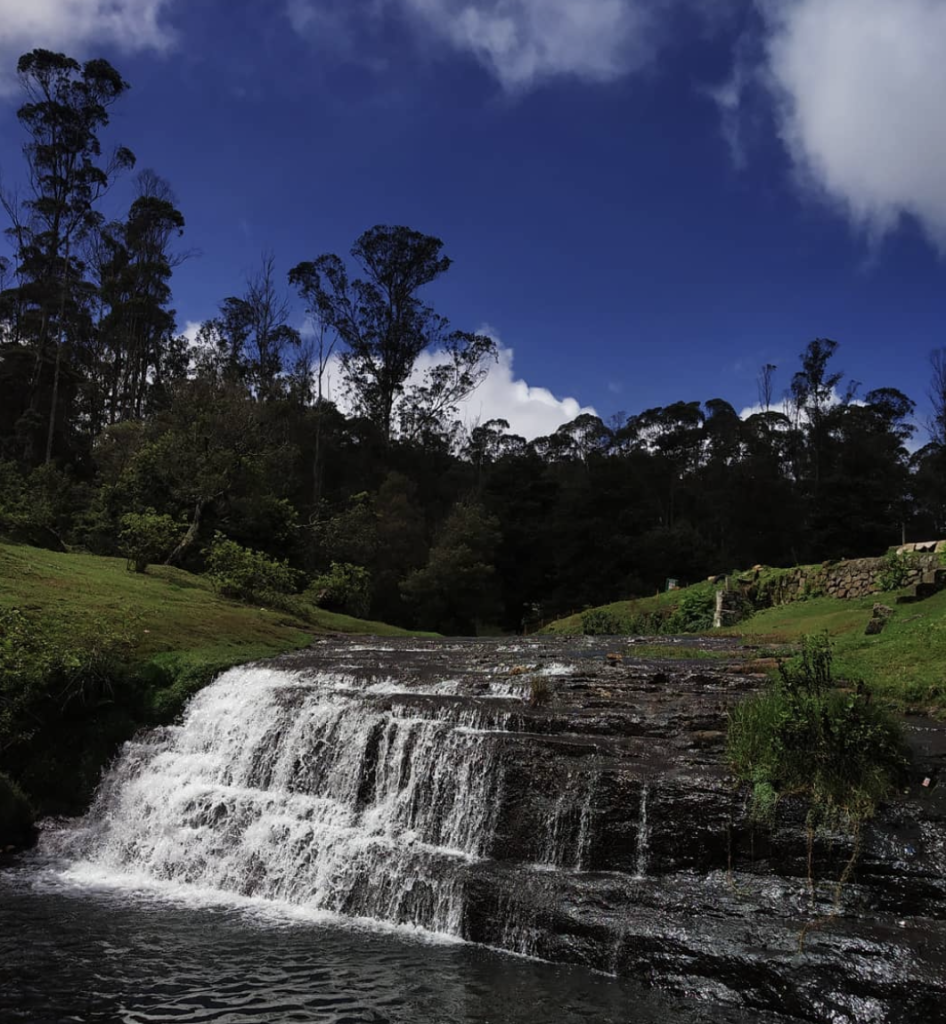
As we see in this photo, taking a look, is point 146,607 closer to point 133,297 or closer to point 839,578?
point 839,578

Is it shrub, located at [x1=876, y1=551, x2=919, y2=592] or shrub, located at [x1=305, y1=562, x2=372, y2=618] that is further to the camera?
shrub, located at [x1=305, y1=562, x2=372, y2=618]

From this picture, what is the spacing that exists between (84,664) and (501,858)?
7599 mm

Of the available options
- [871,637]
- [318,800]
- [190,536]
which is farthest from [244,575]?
[871,637]

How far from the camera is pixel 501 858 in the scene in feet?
26.6

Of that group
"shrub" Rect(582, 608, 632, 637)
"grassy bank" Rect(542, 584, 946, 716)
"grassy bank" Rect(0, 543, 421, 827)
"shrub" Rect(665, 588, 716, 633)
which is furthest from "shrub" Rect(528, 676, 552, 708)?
"shrub" Rect(582, 608, 632, 637)

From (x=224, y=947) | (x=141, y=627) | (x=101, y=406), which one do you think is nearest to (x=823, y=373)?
(x=101, y=406)

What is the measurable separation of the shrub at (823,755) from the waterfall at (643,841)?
3.39ft

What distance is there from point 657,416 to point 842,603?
4785 cm

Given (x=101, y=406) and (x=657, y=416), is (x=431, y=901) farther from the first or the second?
(x=657, y=416)

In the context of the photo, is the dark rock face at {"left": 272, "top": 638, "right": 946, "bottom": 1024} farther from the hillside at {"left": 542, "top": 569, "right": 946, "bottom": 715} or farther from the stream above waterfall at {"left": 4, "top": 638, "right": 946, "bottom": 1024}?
the hillside at {"left": 542, "top": 569, "right": 946, "bottom": 715}

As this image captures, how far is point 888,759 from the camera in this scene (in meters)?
7.41

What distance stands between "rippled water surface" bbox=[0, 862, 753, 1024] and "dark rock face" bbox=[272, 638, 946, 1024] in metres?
0.40

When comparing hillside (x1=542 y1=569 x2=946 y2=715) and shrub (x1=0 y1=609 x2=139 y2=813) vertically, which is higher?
hillside (x1=542 y1=569 x2=946 y2=715)

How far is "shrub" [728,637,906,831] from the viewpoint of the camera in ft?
23.1
